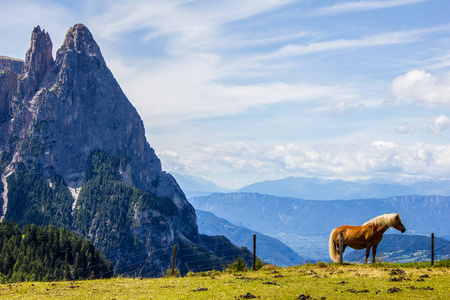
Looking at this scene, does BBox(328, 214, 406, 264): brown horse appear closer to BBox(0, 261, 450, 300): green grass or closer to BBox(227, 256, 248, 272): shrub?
BBox(0, 261, 450, 300): green grass

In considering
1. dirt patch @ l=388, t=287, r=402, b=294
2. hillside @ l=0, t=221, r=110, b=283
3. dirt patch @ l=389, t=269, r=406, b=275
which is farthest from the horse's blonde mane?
hillside @ l=0, t=221, r=110, b=283

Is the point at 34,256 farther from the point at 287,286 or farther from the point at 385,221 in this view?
the point at 287,286

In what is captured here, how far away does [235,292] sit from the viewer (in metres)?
26.3

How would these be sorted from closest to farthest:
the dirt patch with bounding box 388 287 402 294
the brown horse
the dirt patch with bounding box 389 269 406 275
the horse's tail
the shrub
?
the dirt patch with bounding box 388 287 402 294 → the dirt patch with bounding box 389 269 406 275 → the brown horse → the shrub → the horse's tail

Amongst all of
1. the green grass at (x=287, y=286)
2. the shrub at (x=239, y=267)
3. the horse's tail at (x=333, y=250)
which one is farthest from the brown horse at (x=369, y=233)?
the shrub at (x=239, y=267)

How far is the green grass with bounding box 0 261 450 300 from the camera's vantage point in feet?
82.0

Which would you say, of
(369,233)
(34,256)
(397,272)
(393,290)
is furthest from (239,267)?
(34,256)

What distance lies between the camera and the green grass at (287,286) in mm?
24984

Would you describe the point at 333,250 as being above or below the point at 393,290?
above

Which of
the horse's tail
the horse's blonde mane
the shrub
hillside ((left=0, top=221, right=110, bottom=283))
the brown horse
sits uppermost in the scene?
the horse's blonde mane

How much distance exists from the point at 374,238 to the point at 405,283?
34.8 feet

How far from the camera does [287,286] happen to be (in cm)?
2784

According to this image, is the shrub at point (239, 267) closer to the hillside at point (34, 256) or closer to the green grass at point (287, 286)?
the green grass at point (287, 286)

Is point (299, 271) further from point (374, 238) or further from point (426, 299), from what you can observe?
point (426, 299)
